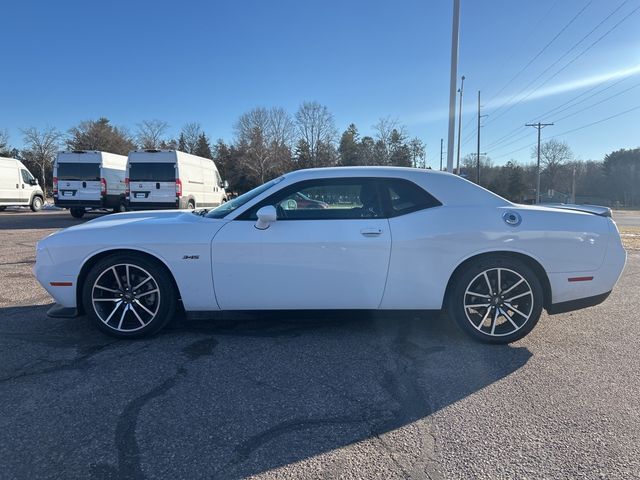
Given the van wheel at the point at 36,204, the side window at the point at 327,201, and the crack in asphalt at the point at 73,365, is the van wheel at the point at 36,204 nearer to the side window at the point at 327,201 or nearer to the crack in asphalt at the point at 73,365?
the crack in asphalt at the point at 73,365

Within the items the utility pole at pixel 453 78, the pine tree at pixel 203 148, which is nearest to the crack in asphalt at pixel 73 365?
the utility pole at pixel 453 78

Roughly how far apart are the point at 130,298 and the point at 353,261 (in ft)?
6.72

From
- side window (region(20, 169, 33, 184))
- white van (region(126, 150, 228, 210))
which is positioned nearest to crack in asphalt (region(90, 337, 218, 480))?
white van (region(126, 150, 228, 210))

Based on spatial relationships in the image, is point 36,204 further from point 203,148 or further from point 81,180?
point 203,148

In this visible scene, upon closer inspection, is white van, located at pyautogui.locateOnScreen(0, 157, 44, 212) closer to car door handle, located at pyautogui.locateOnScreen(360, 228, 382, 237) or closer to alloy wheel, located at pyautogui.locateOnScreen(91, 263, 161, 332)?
alloy wheel, located at pyautogui.locateOnScreen(91, 263, 161, 332)

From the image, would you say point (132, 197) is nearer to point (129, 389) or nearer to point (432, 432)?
point (129, 389)

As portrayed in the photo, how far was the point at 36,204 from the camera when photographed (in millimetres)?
22609

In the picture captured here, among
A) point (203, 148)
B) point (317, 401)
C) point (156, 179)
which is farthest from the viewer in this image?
point (203, 148)

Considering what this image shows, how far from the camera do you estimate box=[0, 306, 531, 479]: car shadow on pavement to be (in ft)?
7.58

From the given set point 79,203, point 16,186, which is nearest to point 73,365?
point 79,203

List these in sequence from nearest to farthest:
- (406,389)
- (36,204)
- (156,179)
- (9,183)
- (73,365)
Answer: (406,389) → (73,365) → (156,179) → (9,183) → (36,204)

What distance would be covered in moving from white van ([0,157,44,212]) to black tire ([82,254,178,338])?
2052cm

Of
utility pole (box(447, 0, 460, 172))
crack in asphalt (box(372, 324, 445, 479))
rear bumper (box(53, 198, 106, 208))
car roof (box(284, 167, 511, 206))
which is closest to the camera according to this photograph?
crack in asphalt (box(372, 324, 445, 479))

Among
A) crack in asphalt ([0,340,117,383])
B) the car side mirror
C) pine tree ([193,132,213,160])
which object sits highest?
pine tree ([193,132,213,160])
